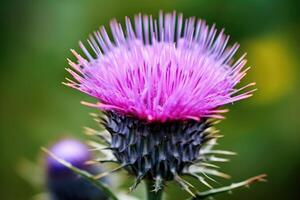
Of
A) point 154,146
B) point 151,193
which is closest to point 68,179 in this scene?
point 151,193

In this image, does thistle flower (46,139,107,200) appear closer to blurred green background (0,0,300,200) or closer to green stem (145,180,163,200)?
green stem (145,180,163,200)

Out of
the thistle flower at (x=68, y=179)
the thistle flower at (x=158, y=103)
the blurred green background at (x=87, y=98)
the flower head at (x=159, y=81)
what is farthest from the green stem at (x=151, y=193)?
the blurred green background at (x=87, y=98)

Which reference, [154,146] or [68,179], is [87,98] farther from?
[154,146]

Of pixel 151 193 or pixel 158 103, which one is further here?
pixel 151 193

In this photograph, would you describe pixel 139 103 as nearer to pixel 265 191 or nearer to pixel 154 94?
pixel 154 94

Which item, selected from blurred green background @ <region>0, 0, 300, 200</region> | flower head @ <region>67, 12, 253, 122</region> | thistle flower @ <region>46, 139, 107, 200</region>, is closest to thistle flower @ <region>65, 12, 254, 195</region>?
flower head @ <region>67, 12, 253, 122</region>

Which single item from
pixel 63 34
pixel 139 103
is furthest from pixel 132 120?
pixel 63 34

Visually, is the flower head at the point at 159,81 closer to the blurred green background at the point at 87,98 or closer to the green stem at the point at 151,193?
the green stem at the point at 151,193
